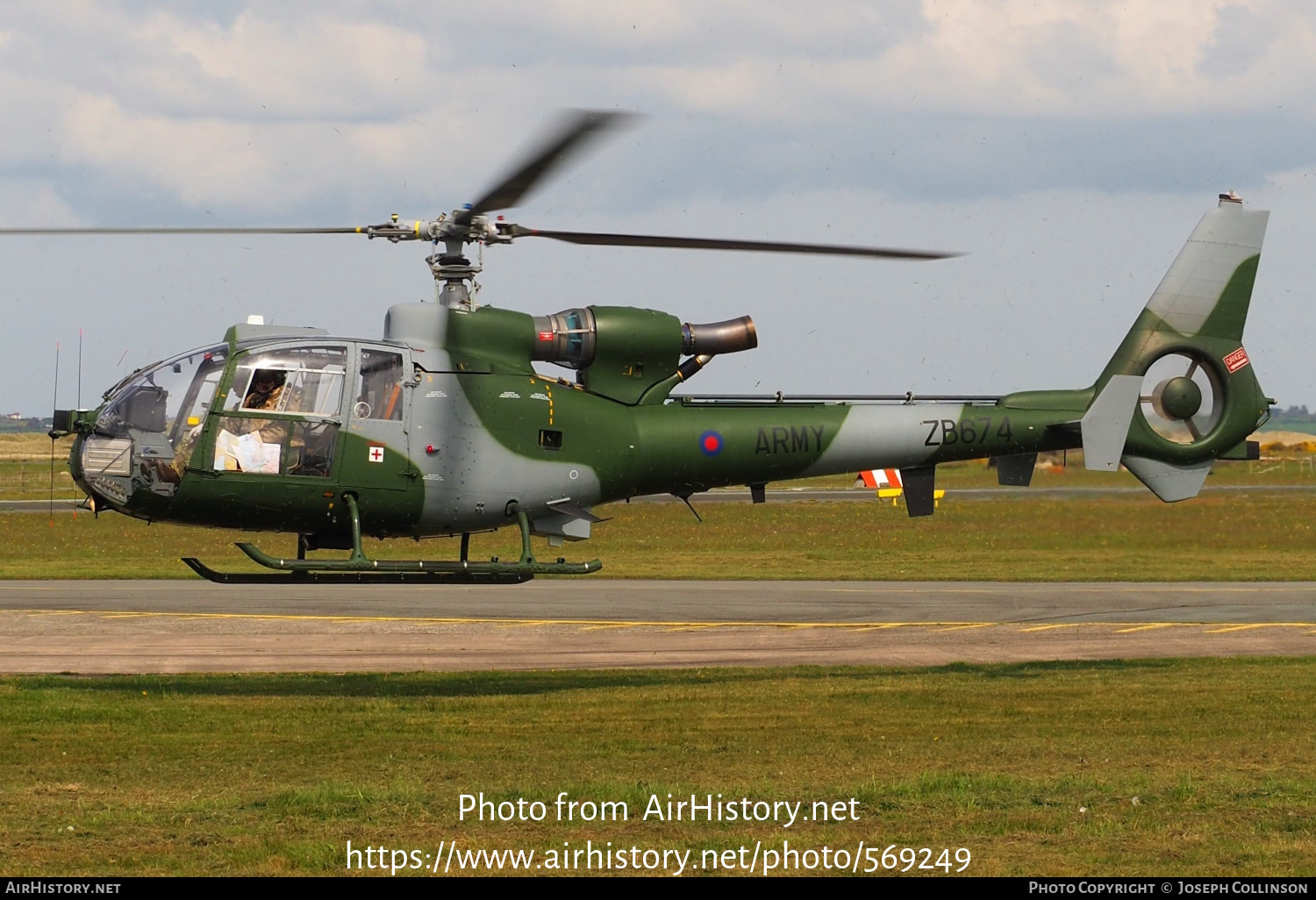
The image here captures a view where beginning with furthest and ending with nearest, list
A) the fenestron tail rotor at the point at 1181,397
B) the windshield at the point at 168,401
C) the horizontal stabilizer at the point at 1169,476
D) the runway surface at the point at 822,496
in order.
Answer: the runway surface at the point at 822,496 < the fenestron tail rotor at the point at 1181,397 < the horizontal stabilizer at the point at 1169,476 < the windshield at the point at 168,401

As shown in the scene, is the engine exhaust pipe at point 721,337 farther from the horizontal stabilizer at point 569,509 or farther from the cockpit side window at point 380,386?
the cockpit side window at point 380,386

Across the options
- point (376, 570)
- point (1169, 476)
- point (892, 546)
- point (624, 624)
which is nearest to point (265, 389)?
point (376, 570)

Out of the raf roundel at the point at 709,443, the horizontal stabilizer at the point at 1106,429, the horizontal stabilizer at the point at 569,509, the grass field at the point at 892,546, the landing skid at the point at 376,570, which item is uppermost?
the horizontal stabilizer at the point at 1106,429

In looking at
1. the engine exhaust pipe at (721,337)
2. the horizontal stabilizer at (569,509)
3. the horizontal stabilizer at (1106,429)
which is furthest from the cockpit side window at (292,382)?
the horizontal stabilizer at (1106,429)

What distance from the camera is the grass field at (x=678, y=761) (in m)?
10.0

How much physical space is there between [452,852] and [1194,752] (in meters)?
7.23

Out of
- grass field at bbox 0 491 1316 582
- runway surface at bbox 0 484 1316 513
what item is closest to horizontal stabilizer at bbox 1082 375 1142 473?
grass field at bbox 0 491 1316 582

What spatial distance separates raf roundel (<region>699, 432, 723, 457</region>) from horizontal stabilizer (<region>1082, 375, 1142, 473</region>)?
505cm

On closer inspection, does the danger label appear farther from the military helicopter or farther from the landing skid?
the landing skid

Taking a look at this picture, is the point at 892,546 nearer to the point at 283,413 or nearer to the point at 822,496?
the point at 822,496

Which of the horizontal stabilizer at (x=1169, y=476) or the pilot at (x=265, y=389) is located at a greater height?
the pilot at (x=265, y=389)

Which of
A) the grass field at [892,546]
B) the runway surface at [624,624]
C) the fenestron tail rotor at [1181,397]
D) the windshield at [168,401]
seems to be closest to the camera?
the windshield at [168,401]

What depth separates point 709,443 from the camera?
58.5 feet

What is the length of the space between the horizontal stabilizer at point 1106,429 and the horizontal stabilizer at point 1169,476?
507 mm
